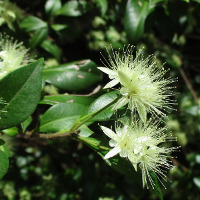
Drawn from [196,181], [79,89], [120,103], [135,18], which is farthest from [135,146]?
[196,181]

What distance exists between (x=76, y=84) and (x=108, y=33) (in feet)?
3.30

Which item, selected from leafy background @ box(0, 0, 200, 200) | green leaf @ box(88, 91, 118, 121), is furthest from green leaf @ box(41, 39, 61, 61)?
green leaf @ box(88, 91, 118, 121)

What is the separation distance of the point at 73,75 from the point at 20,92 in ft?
1.88

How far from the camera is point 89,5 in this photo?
84.5 inches

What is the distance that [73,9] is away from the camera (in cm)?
209

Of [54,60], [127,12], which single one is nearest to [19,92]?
→ [54,60]

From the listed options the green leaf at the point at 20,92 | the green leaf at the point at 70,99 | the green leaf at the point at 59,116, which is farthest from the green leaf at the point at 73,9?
the green leaf at the point at 20,92

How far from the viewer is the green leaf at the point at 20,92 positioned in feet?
3.48

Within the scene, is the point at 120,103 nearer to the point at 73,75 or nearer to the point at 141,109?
the point at 141,109

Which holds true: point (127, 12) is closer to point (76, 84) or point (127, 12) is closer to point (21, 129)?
point (76, 84)

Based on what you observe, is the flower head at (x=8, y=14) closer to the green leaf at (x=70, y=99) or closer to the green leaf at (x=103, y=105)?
the green leaf at (x=70, y=99)

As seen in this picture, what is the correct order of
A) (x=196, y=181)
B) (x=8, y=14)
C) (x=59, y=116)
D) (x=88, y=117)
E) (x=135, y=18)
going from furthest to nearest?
(x=196, y=181) → (x=135, y=18) → (x=8, y=14) → (x=59, y=116) → (x=88, y=117)

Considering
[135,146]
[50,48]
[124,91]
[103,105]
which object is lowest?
[50,48]

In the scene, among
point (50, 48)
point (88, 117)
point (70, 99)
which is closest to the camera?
point (88, 117)
